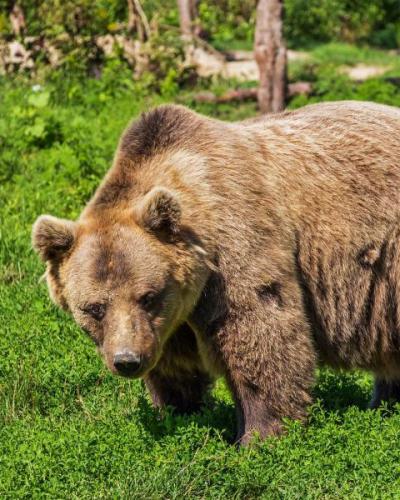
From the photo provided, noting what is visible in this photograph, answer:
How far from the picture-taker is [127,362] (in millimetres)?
4824

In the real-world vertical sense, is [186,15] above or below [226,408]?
below

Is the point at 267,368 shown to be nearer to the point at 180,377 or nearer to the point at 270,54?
the point at 180,377

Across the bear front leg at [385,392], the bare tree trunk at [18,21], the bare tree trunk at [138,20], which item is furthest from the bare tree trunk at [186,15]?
the bear front leg at [385,392]

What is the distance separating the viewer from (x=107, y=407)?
5.93m

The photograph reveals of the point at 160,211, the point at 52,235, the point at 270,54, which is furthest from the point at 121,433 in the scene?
the point at 270,54

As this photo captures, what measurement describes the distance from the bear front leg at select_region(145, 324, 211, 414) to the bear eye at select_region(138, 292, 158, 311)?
17.0 inches

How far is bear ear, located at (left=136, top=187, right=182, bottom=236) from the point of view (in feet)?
16.2

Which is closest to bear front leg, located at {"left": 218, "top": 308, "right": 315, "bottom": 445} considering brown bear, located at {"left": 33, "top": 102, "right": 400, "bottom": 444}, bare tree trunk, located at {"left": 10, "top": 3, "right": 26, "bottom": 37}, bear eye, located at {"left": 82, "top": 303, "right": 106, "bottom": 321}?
brown bear, located at {"left": 33, "top": 102, "right": 400, "bottom": 444}

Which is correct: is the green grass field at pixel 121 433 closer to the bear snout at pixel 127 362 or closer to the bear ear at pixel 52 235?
the bear snout at pixel 127 362

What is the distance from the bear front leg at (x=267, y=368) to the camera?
5141 mm

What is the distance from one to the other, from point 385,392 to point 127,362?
1992 millimetres

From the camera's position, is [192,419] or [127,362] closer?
[127,362]

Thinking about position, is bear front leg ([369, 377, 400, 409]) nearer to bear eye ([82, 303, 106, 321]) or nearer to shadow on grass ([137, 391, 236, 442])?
shadow on grass ([137, 391, 236, 442])

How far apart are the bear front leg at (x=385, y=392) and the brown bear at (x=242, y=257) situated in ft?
0.70
